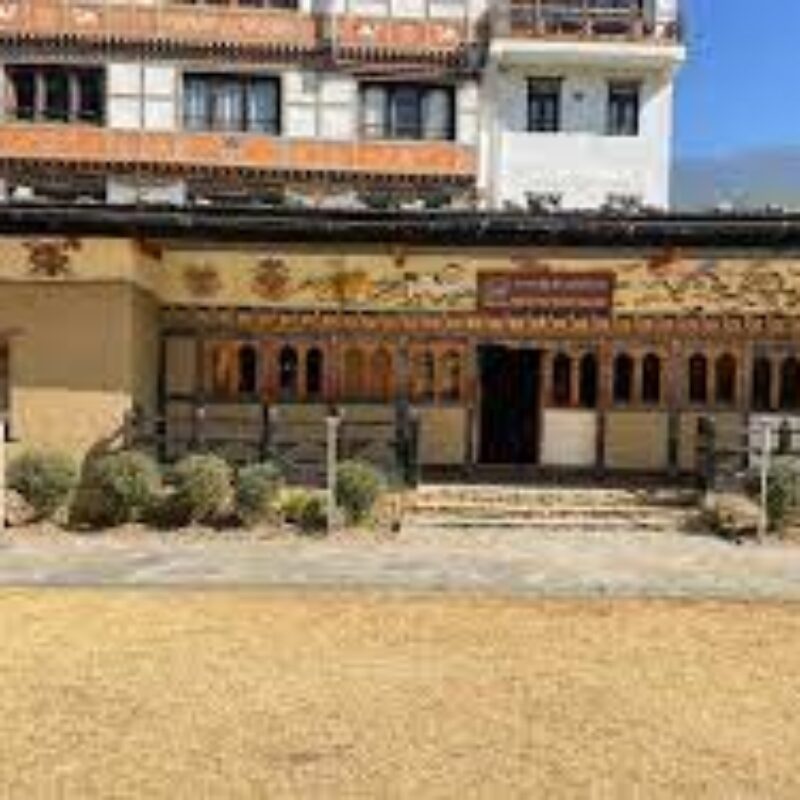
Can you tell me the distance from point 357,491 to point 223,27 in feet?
62.3

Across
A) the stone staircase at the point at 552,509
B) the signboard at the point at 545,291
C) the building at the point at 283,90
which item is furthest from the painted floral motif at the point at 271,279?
the building at the point at 283,90

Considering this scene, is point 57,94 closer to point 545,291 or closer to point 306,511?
point 545,291

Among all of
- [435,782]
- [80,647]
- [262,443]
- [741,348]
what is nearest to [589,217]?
[741,348]

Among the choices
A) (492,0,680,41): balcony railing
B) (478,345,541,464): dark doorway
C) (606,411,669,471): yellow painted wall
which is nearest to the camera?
(606,411,669,471): yellow painted wall

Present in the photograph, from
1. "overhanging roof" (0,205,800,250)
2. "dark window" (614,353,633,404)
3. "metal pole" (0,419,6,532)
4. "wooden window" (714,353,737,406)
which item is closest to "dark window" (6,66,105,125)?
"overhanging roof" (0,205,800,250)

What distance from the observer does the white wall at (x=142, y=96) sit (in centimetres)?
3612

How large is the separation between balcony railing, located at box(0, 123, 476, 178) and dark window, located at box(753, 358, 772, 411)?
13.1 metres

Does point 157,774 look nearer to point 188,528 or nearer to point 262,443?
point 188,528

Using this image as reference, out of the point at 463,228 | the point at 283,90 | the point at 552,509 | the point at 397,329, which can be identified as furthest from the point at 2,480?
the point at 283,90

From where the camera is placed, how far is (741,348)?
81.2ft

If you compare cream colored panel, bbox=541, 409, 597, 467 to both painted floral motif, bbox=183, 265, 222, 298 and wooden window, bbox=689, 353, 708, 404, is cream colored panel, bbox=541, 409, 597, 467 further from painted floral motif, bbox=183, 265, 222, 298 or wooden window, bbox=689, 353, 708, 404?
painted floral motif, bbox=183, 265, 222, 298

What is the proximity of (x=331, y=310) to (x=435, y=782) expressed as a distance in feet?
53.1

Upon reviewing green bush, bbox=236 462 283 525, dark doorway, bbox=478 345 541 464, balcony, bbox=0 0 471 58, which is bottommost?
green bush, bbox=236 462 283 525

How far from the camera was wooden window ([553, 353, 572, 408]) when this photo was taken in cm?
2519
